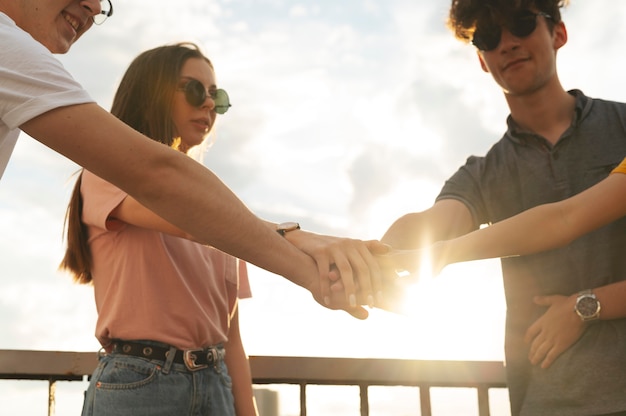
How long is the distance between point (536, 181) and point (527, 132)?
0.68ft

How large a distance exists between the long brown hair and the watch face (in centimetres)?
147

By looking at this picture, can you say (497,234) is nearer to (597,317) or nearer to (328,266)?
(597,317)

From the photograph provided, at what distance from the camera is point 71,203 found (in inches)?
94.3

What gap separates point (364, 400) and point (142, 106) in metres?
1.52

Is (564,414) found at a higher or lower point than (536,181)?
lower

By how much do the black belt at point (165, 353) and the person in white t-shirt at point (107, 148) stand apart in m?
0.35

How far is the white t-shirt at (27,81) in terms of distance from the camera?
1.51 metres

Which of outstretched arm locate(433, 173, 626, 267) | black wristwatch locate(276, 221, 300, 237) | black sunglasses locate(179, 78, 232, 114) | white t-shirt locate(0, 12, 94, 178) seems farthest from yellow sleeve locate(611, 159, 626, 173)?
white t-shirt locate(0, 12, 94, 178)

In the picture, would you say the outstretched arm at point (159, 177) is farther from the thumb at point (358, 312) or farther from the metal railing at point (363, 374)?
the metal railing at point (363, 374)

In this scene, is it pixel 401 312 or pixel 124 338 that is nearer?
pixel 124 338

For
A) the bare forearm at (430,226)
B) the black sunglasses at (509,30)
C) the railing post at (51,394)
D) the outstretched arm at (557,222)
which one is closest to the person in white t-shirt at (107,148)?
the bare forearm at (430,226)

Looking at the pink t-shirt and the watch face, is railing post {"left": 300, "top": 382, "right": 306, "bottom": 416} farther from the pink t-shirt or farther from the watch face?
the watch face

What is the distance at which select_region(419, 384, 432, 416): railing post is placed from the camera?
3070 mm

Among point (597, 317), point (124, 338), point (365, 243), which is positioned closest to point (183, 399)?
point (124, 338)
